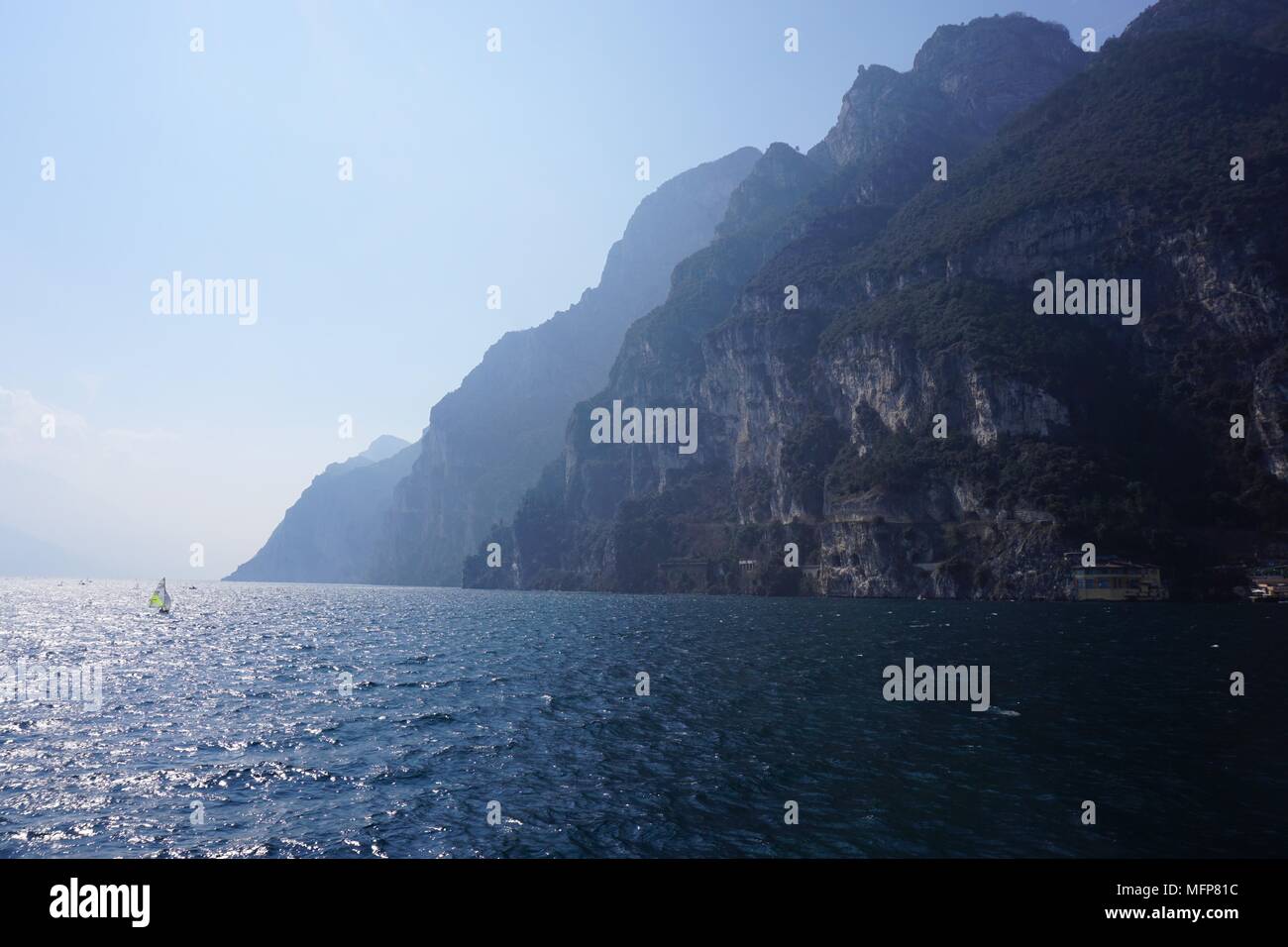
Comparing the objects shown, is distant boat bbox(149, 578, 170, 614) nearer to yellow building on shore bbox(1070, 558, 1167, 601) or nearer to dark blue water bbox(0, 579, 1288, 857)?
dark blue water bbox(0, 579, 1288, 857)

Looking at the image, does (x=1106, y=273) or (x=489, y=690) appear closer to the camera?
(x=489, y=690)

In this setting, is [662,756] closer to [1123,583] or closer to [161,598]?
[1123,583]

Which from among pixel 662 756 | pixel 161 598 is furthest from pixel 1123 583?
pixel 161 598

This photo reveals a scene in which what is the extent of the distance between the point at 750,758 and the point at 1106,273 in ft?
647

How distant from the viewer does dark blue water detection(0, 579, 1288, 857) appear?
827 inches

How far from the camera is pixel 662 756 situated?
1185 inches

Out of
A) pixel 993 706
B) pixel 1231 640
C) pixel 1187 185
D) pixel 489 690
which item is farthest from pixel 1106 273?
pixel 489 690

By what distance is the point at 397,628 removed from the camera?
96.7 meters

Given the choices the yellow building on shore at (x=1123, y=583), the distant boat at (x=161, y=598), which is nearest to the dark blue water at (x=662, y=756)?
the distant boat at (x=161, y=598)
